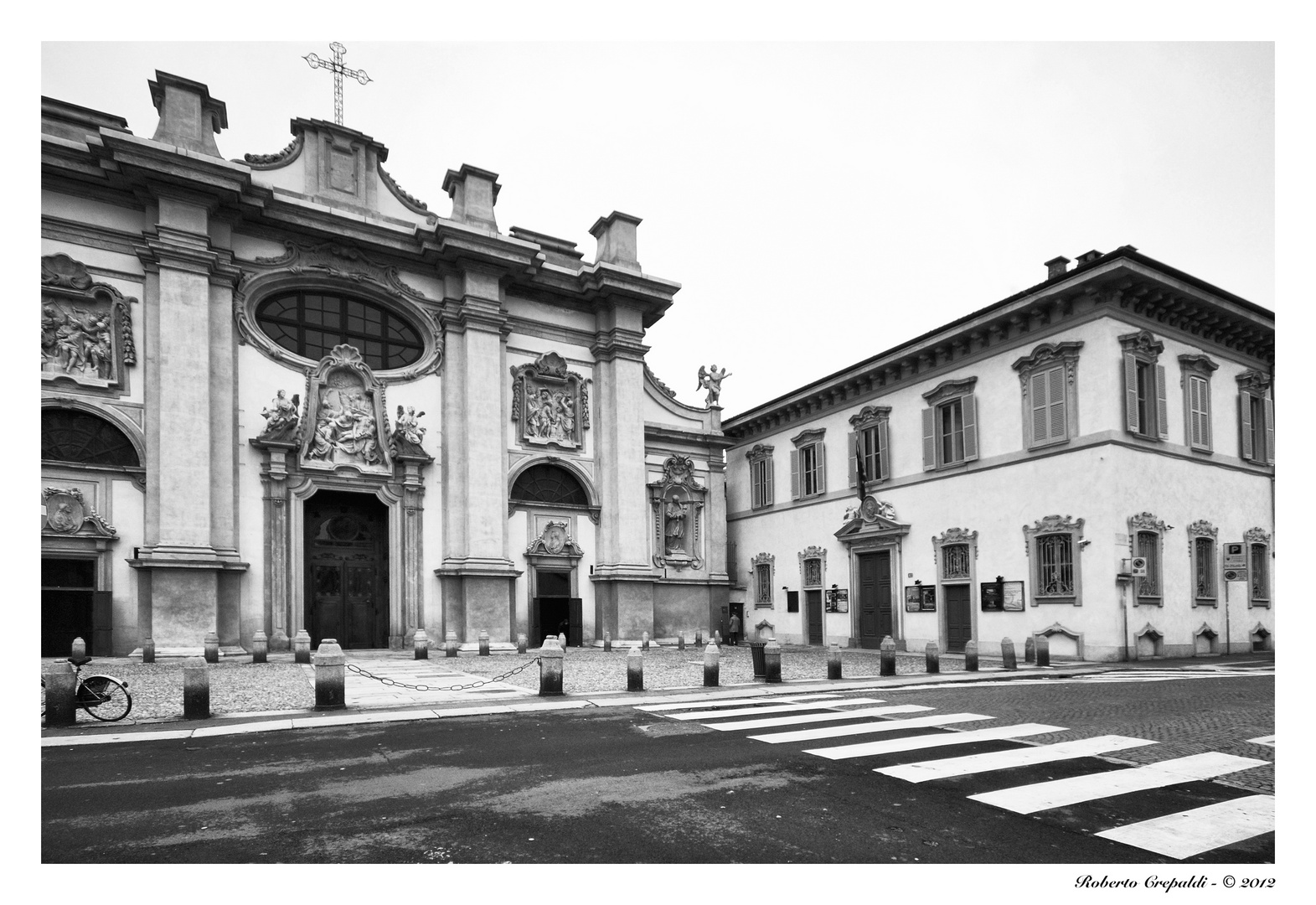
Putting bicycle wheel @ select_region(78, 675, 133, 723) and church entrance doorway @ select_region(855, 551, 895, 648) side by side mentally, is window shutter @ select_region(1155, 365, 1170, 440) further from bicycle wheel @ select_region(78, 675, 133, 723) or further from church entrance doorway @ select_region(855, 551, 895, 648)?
bicycle wheel @ select_region(78, 675, 133, 723)

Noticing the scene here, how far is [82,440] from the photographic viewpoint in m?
22.2

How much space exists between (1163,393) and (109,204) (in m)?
28.5

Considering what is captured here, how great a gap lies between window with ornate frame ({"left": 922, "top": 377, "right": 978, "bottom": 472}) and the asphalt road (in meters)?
14.9

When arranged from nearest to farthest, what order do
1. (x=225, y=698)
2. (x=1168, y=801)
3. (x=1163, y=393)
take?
(x=1168, y=801)
(x=225, y=698)
(x=1163, y=393)

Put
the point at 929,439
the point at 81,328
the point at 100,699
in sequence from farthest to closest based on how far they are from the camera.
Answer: the point at 929,439
the point at 81,328
the point at 100,699

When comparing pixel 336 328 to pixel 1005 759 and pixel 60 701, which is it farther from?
pixel 1005 759

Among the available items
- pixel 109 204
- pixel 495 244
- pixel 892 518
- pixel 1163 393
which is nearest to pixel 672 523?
pixel 892 518

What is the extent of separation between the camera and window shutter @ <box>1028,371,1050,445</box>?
72.4ft

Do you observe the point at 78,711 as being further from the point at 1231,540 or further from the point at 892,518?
the point at 1231,540

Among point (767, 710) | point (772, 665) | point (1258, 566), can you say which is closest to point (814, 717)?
point (767, 710)

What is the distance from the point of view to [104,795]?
6.71 metres

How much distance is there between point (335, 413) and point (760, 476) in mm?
16145

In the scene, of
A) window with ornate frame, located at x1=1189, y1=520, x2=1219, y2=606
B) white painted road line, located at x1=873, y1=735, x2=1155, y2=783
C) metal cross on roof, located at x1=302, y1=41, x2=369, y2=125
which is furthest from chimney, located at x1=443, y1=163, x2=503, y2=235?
white painted road line, located at x1=873, y1=735, x2=1155, y2=783

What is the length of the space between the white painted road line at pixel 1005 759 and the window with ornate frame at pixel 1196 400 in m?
16.5
